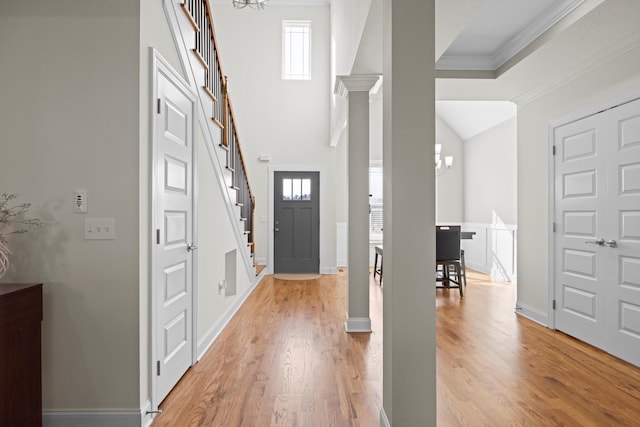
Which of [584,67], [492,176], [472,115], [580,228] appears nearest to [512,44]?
[584,67]

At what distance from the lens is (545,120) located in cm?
415

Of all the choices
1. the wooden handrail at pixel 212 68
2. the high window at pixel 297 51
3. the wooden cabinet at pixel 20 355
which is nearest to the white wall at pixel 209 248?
the wooden handrail at pixel 212 68

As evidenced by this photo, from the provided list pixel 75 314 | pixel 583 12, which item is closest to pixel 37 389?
pixel 75 314

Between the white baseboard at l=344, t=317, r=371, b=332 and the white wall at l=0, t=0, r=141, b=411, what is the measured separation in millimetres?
2232

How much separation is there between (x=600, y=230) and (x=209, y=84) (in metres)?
3.87

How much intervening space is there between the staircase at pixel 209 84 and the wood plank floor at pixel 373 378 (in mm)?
1607

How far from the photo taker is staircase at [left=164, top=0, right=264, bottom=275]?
107 inches

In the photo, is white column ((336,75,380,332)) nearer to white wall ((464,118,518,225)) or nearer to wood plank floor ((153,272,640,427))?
wood plank floor ((153,272,640,427))

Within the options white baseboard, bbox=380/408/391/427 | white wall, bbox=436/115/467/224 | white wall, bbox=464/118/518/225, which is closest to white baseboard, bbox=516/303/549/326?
white wall, bbox=464/118/518/225

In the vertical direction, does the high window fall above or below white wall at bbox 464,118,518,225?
above

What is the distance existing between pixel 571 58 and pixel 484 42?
0.77 m

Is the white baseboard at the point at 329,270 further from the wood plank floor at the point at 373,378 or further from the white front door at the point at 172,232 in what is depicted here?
the white front door at the point at 172,232

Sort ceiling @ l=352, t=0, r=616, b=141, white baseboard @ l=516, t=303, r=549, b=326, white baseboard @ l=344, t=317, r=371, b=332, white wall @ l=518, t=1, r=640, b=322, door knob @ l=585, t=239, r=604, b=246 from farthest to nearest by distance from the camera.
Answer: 1. white baseboard @ l=516, t=303, r=549, b=326
2. white baseboard @ l=344, t=317, r=371, b=332
3. door knob @ l=585, t=239, r=604, b=246
4. white wall @ l=518, t=1, r=640, b=322
5. ceiling @ l=352, t=0, r=616, b=141

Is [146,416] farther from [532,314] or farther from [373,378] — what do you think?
[532,314]
